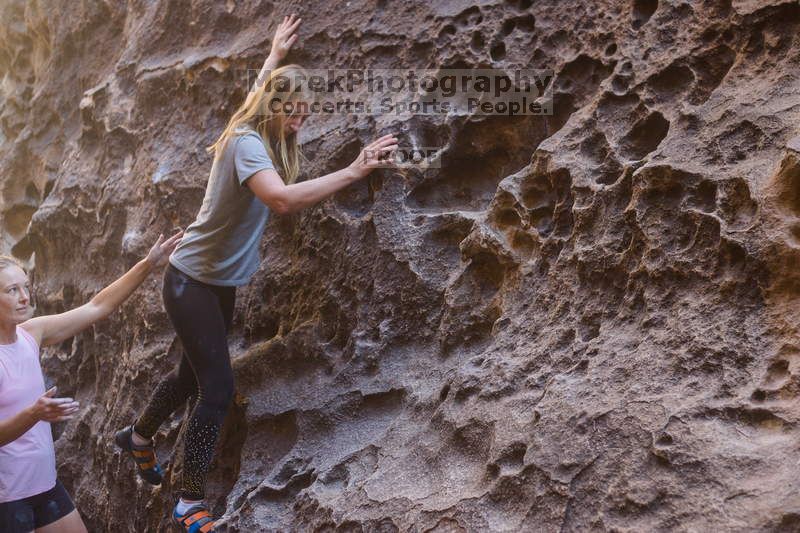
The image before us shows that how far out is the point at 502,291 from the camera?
2723mm

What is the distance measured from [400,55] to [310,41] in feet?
1.51

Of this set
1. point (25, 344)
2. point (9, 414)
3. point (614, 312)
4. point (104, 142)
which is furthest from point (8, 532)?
point (104, 142)

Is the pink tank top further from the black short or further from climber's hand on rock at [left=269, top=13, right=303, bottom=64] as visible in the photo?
climber's hand on rock at [left=269, top=13, right=303, bottom=64]

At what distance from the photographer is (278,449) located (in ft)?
10.5

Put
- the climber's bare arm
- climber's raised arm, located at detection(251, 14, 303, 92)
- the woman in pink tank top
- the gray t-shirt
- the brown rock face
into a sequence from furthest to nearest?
climber's raised arm, located at detection(251, 14, 303, 92) → the climber's bare arm → the gray t-shirt → the woman in pink tank top → the brown rock face

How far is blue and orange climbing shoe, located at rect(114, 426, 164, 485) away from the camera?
3.32 metres

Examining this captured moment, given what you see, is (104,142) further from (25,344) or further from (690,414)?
(690,414)

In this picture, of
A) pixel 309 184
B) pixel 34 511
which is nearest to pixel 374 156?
pixel 309 184

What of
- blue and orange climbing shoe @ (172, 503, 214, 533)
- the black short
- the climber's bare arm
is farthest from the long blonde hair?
the black short

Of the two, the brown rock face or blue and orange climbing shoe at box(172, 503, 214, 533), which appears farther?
blue and orange climbing shoe at box(172, 503, 214, 533)

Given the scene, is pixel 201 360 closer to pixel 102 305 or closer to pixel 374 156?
pixel 102 305

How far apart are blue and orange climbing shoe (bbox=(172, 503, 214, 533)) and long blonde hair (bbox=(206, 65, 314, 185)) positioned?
122cm

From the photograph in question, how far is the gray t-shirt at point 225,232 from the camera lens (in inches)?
114

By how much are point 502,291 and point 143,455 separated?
5.40ft
